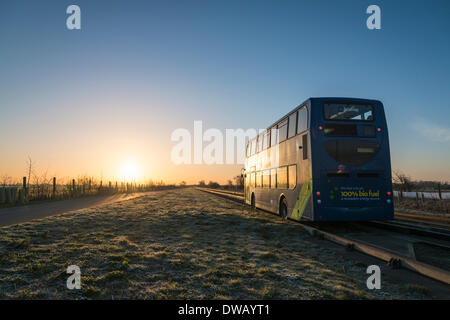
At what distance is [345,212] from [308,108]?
139 inches

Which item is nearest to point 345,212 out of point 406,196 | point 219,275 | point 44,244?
point 219,275

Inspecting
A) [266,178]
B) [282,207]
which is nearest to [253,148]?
[266,178]

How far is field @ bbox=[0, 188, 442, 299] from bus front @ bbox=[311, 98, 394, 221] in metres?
1.57

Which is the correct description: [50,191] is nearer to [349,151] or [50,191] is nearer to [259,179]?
[259,179]

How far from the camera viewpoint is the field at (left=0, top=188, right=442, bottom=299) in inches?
147

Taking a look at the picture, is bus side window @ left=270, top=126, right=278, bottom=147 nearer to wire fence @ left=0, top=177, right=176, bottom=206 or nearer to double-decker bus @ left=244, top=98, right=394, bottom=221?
double-decker bus @ left=244, top=98, right=394, bottom=221

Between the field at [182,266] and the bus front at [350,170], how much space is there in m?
1.57

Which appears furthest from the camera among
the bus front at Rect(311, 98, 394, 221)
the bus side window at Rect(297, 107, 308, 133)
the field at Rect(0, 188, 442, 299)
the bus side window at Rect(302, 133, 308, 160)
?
the bus side window at Rect(297, 107, 308, 133)

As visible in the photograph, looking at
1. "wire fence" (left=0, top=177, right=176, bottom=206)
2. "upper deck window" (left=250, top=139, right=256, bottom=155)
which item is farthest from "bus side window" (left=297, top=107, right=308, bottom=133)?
"wire fence" (left=0, top=177, right=176, bottom=206)

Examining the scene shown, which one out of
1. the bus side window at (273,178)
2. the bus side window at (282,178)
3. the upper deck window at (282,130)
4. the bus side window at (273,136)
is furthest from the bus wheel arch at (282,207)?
the bus side window at (273,136)

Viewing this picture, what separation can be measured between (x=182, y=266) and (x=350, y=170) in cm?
611

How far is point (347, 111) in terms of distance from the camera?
891 cm
